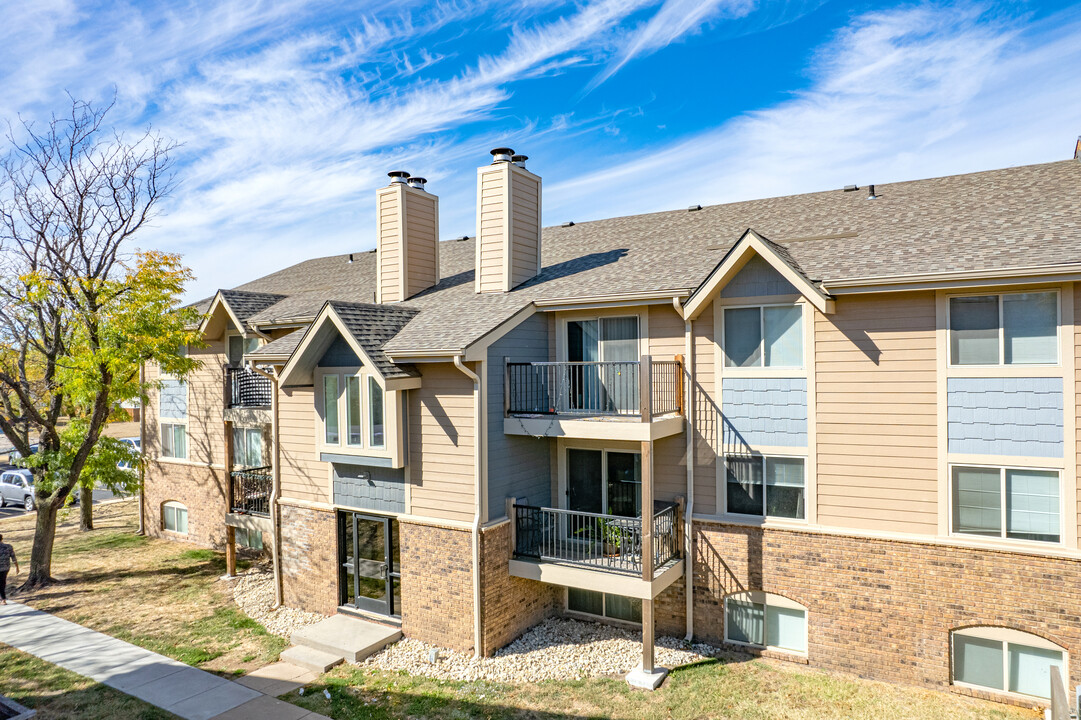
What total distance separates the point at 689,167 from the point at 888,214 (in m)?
6.62

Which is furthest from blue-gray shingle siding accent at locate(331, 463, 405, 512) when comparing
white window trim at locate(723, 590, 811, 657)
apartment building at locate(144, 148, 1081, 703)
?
white window trim at locate(723, 590, 811, 657)

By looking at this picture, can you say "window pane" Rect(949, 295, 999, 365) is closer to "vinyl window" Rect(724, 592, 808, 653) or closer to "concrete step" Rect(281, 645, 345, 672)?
"vinyl window" Rect(724, 592, 808, 653)

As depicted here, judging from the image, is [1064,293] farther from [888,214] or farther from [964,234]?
[888,214]

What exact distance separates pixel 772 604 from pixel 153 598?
Answer: 13.7 metres

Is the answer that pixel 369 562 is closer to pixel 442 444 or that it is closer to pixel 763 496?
pixel 442 444

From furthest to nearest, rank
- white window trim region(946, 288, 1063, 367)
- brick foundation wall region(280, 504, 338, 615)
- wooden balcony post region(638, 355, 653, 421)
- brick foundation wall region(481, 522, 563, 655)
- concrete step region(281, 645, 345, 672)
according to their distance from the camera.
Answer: brick foundation wall region(280, 504, 338, 615), brick foundation wall region(481, 522, 563, 655), concrete step region(281, 645, 345, 672), wooden balcony post region(638, 355, 653, 421), white window trim region(946, 288, 1063, 367)

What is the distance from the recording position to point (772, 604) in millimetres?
10766

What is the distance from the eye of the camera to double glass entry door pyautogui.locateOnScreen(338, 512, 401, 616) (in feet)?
40.3

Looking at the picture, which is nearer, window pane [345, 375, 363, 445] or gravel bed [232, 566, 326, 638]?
window pane [345, 375, 363, 445]

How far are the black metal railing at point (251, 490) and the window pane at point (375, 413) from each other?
5.00m

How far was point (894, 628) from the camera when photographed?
975 centimetres

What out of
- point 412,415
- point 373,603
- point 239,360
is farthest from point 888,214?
point 239,360

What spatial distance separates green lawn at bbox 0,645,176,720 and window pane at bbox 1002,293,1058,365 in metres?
13.8

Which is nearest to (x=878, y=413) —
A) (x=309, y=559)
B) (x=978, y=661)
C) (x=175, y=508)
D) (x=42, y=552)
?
(x=978, y=661)
